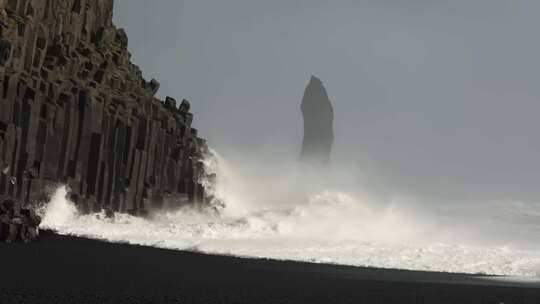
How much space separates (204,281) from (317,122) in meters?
144

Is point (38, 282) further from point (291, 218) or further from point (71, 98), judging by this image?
point (291, 218)

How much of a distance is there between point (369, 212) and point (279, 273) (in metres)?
39.0

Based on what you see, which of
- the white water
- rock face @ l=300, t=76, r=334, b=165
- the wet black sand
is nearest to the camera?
the wet black sand

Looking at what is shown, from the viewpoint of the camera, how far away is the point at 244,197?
6706 cm

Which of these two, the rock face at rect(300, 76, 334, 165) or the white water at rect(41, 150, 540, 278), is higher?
the rock face at rect(300, 76, 334, 165)

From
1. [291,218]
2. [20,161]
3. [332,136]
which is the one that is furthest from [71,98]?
[332,136]

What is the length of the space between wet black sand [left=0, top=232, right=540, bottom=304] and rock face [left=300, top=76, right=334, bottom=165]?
127m

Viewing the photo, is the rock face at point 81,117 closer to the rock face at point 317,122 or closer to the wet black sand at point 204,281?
the wet black sand at point 204,281

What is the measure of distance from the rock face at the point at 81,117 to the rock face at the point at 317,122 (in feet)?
324

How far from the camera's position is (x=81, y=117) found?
39375 millimetres

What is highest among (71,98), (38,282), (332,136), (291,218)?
(332,136)

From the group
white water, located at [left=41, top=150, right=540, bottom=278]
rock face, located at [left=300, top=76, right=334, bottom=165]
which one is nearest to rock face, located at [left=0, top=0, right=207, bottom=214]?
white water, located at [left=41, top=150, right=540, bottom=278]

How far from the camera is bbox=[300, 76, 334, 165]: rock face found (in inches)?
6014

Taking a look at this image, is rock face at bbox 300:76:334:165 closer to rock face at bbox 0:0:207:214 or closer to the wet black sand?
rock face at bbox 0:0:207:214
